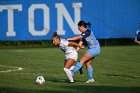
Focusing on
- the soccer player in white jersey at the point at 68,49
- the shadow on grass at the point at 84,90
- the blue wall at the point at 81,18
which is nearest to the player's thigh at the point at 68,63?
the soccer player in white jersey at the point at 68,49

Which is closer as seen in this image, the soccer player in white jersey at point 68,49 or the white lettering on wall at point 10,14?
the soccer player in white jersey at point 68,49

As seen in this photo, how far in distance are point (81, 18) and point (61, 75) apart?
19345 millimetres

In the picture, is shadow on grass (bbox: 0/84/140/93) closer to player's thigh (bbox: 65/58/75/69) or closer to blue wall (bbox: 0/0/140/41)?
player's thigh (bbox: 65/58/75/69)

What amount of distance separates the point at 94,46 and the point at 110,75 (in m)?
2.99

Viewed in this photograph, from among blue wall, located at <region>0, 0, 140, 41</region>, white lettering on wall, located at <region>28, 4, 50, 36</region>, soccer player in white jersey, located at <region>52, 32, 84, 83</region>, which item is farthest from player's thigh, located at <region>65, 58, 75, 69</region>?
white lettering on wall, located at <region>28, 4, 50, 36</region>

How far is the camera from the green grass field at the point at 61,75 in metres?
15.8

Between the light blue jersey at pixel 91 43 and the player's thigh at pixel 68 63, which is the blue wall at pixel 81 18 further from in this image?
the light blue jersey at pixel 91 43

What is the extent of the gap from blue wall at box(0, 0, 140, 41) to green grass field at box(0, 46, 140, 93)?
7.78 m

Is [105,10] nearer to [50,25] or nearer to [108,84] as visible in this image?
[50,25]

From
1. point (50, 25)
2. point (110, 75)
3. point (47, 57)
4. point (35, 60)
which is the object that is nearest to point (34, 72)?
point (110, 75)

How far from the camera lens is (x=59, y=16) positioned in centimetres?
3984

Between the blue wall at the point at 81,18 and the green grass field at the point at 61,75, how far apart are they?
25.5 ft

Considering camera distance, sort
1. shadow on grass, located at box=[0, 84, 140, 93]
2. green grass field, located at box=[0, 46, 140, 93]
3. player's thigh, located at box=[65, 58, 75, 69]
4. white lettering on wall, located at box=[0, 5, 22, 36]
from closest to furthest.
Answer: shadow on grass, located at box=[0, 84, 140, 93] < green grass field, located at box=[0, 46, 140, 93] < player's thigh, located at box=[65, 58, 75, 69] < white lettering on wall, located at box=[0, 5, 22, 36]

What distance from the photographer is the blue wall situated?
39531 millimetres
